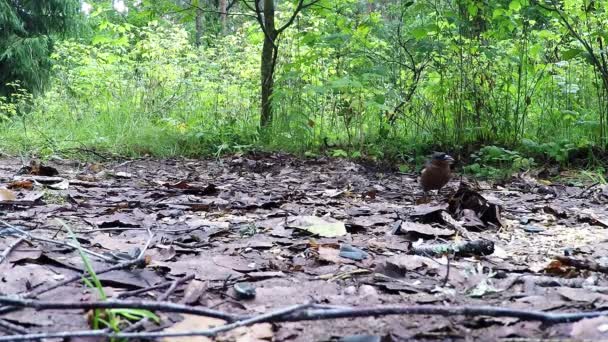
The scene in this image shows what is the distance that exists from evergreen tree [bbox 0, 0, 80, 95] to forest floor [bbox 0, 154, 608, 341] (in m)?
9.70

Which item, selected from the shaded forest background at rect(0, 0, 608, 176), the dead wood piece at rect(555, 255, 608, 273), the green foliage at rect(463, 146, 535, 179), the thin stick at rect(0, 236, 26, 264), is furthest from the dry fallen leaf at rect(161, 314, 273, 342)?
the shaded forest background at rect(0, 0, 608, 176)

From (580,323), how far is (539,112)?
15.9 feet

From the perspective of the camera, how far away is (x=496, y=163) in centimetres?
481

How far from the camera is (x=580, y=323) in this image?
46.4 inches

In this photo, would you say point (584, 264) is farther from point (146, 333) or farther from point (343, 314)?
point (146, 333)

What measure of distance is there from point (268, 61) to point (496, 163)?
124 inches

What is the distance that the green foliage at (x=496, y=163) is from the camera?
14.6 ft

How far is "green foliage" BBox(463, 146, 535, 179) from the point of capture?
4455 mm

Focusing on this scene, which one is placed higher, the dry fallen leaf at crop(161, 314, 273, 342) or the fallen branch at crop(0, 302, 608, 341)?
the fallen branch at crop(0, 302, 608, 341)

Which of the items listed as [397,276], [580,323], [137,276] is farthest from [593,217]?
[137,276]

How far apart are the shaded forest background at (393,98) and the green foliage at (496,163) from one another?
2cm

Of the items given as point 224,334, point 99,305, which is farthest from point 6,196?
point 224,334

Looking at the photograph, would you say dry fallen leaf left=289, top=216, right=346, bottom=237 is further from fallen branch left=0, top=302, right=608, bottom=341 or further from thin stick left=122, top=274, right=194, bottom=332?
fallen branch left=0, top=302, right=608, bottom=341

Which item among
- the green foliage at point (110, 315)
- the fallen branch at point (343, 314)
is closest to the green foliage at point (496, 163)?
the fallen branch at point (343, 314)
